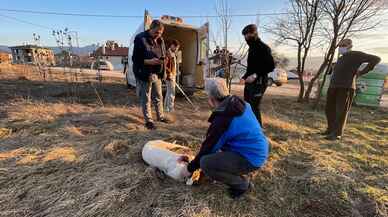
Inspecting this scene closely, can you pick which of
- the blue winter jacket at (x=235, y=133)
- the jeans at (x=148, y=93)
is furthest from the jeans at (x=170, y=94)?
the blue winter jacket at (x=235, y=133)

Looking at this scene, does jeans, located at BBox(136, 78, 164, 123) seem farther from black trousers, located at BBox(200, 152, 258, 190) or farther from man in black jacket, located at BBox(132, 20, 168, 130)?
black trousers, located at BBox(200, 152, 258, 190)

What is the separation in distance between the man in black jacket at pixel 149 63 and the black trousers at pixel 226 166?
6.18 feet

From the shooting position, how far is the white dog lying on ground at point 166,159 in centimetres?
219

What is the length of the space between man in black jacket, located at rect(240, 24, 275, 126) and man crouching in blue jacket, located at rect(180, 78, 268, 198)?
147cm

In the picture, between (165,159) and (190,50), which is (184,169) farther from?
(190,50)

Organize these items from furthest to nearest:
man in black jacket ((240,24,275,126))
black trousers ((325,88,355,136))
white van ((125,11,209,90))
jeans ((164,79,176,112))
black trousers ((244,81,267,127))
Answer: white van ((125,11,209,90))
jeans ((164,79,176,112))
black trousers ((325,88,355,136))
black trousers ((244,81,267,127))
man in black jacket ((240,24,275,126))

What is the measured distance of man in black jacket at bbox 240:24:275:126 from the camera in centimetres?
317

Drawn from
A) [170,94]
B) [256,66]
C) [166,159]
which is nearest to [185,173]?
[166,159]

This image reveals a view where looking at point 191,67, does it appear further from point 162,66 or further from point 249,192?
point 249,192

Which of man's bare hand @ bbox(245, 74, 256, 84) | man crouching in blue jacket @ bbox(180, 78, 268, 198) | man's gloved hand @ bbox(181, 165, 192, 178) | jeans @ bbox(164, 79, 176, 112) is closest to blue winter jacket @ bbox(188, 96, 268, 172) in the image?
man crouching in blue jacket @ bbox(180, 78, 268, 198)

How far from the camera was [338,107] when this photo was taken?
12.0ft

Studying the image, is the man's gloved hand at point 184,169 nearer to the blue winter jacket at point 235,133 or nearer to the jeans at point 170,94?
the blue winter jacket at point 235,133

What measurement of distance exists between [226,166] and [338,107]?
2.61 meters

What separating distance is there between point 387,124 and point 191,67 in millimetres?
4941
